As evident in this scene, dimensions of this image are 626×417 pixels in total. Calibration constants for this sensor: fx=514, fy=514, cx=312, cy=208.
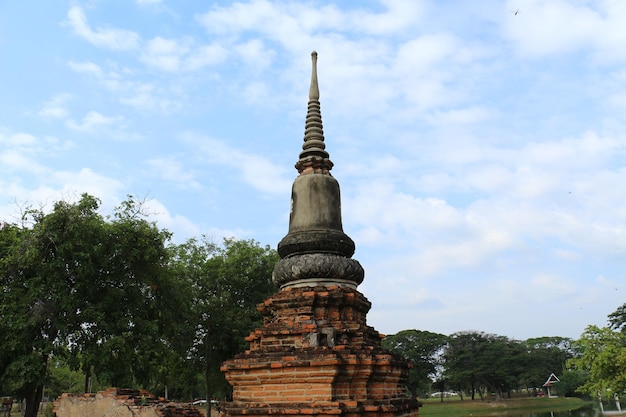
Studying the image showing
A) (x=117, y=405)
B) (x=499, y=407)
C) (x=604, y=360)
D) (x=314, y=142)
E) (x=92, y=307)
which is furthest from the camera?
(x=499, y=407)

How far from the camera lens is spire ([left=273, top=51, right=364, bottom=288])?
8.60 m

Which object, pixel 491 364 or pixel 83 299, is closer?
pixel 83 299

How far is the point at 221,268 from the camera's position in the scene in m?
29.1

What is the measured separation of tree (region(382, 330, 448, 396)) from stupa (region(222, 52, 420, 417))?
62.2m

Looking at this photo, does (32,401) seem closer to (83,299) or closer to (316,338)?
(83,299)

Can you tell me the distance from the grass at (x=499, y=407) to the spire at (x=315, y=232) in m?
48.4

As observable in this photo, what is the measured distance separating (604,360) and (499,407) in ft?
145

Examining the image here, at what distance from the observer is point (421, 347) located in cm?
6962

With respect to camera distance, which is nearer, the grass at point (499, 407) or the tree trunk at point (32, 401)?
the tree trunk at point (32, 401)

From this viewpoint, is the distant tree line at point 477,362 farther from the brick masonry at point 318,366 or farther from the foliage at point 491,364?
the brick masonry at point 318,366

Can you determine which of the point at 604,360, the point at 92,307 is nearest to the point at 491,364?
the point at 604,360

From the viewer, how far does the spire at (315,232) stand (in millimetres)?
8602

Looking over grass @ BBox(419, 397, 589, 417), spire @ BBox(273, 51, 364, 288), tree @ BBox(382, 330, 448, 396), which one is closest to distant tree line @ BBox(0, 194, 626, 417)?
spire @ BBox(273, 51, 364, 288)

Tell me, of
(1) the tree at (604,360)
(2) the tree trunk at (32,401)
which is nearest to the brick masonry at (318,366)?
(2) the tree trunk at (32,401)
